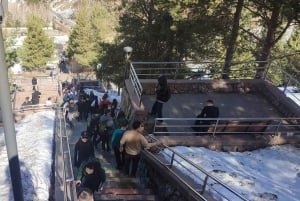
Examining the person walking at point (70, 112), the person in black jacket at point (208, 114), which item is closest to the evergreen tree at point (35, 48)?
the person walking at point (70, 112)

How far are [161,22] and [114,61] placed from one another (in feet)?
16.7

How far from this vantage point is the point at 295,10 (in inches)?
536

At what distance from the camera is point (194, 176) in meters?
8.40

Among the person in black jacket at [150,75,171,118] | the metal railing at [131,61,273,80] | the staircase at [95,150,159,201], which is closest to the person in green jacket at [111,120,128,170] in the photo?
the staircase at [95,150,159,201]

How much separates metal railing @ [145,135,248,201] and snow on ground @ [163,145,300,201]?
Result: 7cm

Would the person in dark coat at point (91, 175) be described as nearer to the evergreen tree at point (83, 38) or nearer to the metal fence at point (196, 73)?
the metal fence at point (196, 73)

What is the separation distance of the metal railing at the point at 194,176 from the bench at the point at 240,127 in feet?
5.81

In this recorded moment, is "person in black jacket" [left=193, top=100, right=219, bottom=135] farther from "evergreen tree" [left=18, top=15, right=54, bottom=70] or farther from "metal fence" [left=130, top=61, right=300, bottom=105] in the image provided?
"evergreen tree" [left=18, top=15, right=54, bottom=70]

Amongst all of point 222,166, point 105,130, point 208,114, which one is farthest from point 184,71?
point 222,166

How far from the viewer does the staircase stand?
8.02 meters

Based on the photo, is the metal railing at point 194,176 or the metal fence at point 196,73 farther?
the metal fence at point 196,73

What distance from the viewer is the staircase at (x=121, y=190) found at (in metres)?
8.02

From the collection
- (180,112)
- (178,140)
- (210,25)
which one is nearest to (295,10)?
(210,25)

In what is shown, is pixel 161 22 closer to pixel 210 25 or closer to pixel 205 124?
pixel 210 25
